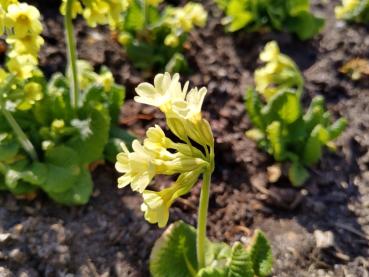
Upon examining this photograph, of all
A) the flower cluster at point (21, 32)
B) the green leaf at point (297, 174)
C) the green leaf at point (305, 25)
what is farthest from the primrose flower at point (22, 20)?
the green leaf at point (305, 25)

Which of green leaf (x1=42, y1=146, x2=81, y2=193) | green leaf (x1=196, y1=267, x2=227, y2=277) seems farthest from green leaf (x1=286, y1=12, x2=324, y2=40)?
green leaf (x1=196, y1=267, x2=227, y2=277)

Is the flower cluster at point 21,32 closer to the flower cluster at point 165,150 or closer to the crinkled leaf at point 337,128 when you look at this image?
the flower cluster at point 165,150

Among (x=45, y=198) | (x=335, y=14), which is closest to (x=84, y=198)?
(x=45, y=198)

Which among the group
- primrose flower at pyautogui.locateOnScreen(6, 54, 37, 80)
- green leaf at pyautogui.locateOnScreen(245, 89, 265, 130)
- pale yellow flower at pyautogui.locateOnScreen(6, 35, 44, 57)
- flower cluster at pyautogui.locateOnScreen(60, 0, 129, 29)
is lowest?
green leaf at pyautogui.locateOnScreen(245, 89, 265, 130)

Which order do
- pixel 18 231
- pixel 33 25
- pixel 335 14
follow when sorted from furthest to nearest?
pixel 335 14, pixel 18 231, pixel 33 25

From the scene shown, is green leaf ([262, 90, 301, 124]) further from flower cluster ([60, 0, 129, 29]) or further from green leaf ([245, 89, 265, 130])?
flower cluster ([60, 0, 129, 29])

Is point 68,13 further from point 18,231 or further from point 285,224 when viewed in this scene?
point 285,224

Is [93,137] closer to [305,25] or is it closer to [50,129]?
[50,129]

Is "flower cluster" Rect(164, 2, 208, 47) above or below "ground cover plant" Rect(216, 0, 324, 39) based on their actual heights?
above
